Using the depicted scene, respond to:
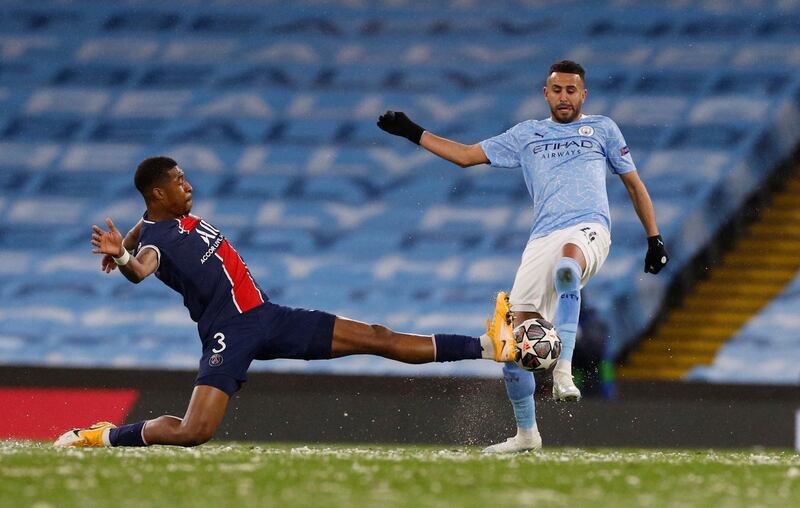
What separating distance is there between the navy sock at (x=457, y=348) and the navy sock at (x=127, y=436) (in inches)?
55.6

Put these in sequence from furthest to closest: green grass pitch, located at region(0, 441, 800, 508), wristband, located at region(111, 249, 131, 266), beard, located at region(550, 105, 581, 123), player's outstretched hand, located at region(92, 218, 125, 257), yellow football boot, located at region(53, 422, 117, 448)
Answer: beard, located at region(550, 105, 581, 123) → yellow football boot, located at region(53, 422, 117, 448) → wristband, located at region(111, 249, 131, 266) → player's outstretched hand, located at region(92, 218, 125, 257) → green grass pitch, located at region(0, 441, 800, 508)

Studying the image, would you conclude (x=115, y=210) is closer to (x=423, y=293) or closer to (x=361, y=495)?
(x=423, y=293)

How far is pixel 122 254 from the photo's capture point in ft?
19.7

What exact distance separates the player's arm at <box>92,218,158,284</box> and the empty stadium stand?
5.75 meters

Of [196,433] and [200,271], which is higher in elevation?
[200,271]

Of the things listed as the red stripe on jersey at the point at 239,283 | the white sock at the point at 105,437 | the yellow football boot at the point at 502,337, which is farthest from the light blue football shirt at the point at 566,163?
the white sock at the point at 105,437

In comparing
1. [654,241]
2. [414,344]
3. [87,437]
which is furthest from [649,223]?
[87,437]

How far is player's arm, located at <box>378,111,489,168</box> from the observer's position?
22.4ft

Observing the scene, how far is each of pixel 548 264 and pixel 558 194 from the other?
366mm

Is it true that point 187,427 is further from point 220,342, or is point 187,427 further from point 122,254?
point 122,254

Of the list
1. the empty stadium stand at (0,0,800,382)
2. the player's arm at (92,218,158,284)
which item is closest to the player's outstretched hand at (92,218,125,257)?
the player's arm at (92,218,158,284)

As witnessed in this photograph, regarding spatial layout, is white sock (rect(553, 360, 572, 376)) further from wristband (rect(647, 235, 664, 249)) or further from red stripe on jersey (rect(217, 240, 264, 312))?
red stripe on jersey (rect(217, 240, 264, 312))

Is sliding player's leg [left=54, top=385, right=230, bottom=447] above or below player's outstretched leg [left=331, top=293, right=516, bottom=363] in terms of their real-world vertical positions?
below

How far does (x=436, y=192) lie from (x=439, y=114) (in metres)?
0.80
